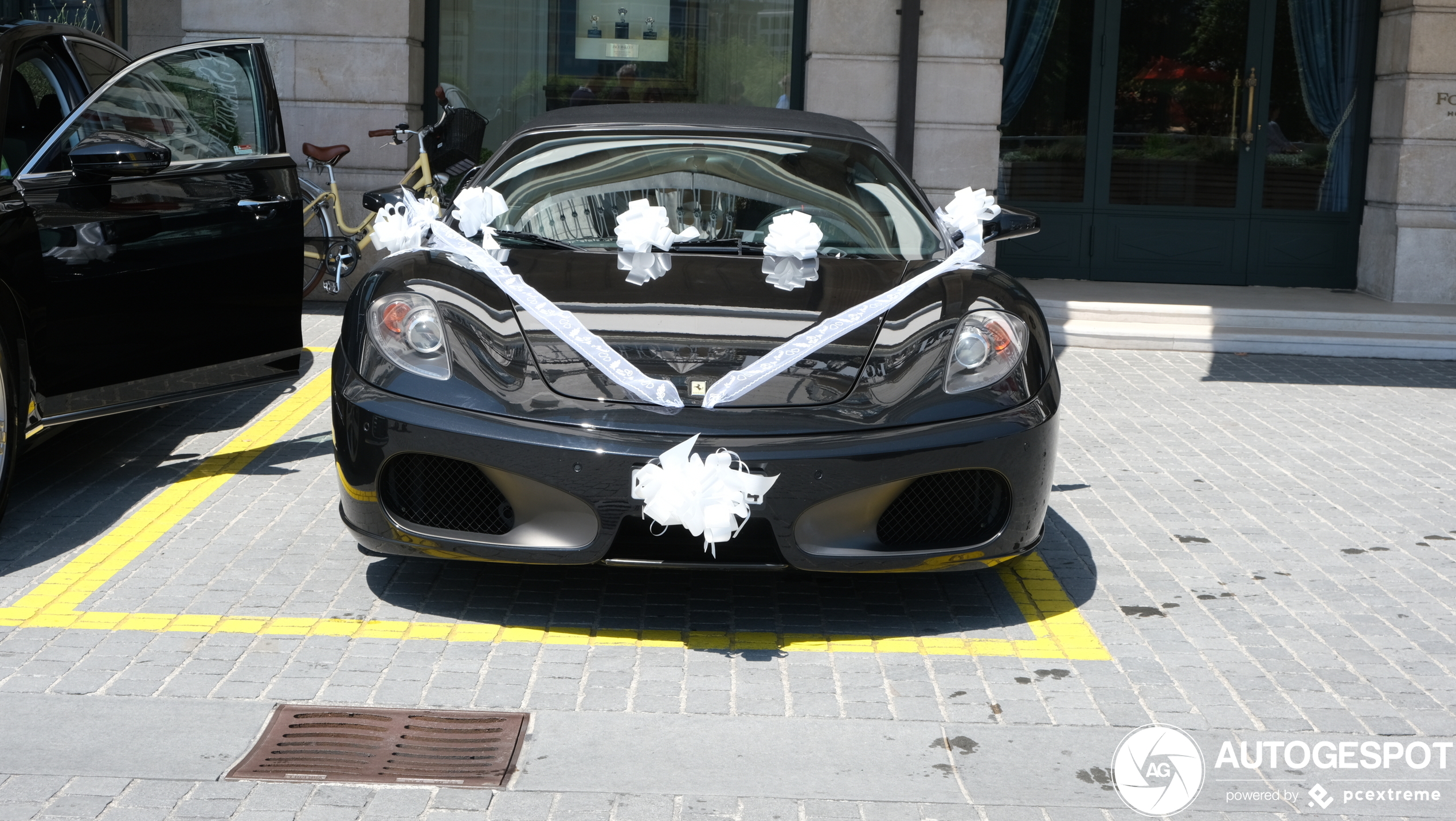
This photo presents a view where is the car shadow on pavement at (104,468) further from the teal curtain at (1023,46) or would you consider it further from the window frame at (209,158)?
the teal curtain at (1023,46)

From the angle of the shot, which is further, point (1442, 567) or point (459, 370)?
point (1442, 567)

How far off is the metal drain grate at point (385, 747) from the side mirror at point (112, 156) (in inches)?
91.0

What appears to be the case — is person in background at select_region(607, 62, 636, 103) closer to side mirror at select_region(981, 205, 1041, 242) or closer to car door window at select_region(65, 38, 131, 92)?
car door window at select_region(65, 38, 131, 92)

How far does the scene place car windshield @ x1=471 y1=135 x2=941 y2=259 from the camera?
5.09 m

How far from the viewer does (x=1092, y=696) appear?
3795 mm

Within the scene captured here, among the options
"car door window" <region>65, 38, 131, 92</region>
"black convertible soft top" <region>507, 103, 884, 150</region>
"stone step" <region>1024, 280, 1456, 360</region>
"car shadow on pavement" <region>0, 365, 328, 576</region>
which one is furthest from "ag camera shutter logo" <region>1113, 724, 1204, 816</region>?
"stone step" <region>1024, 280, 1456, 360</region>

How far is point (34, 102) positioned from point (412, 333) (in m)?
2.25

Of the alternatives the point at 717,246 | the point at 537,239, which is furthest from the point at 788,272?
the point at 537,239

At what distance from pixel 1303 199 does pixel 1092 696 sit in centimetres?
927

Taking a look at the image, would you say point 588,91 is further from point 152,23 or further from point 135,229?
point 135,229

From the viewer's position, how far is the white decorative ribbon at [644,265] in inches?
182

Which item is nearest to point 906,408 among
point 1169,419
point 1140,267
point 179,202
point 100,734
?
point 100,734

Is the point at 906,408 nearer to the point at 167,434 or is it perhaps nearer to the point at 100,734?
the point at 100,734

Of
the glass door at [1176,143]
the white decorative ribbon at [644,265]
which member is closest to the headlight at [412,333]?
the white decorative ribbon at [644,265]
